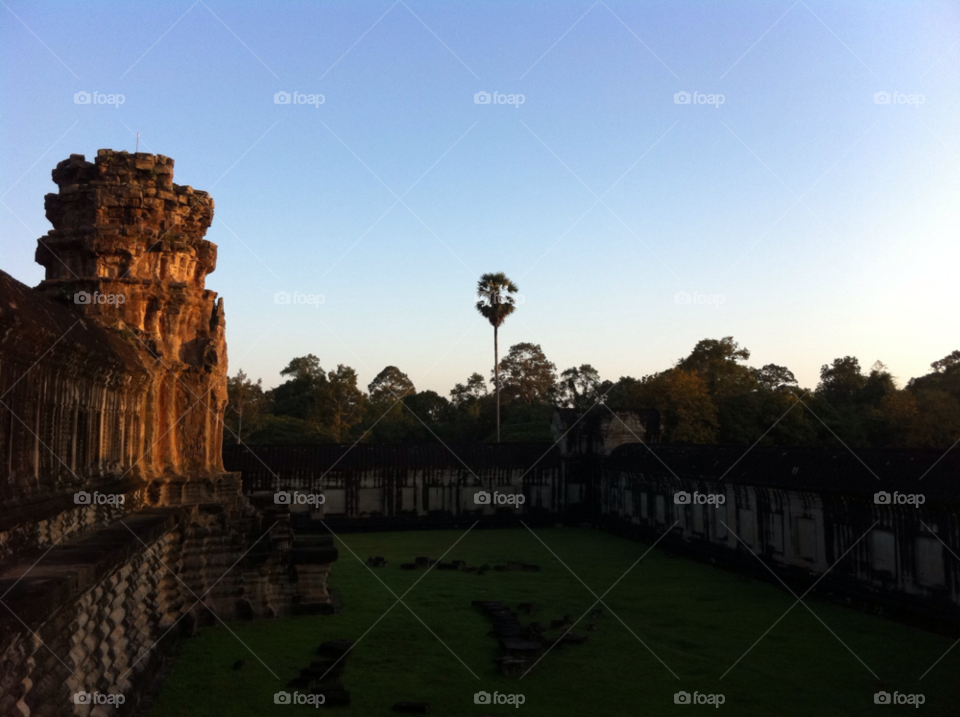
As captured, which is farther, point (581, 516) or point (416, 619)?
point (581, 516)

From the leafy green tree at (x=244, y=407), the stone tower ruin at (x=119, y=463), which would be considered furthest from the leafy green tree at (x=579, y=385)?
the stone tower ruin at (x=119, y=463)

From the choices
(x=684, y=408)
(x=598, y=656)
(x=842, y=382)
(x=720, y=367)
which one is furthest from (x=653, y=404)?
(x=598, y=656)

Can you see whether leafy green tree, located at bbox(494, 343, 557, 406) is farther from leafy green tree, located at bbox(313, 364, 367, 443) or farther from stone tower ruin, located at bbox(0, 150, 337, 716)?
stone tower ruin, located at bbox(0, 150, 337, 716)

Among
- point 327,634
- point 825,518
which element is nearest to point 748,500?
point 825,518

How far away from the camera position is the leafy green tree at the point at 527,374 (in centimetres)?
6469

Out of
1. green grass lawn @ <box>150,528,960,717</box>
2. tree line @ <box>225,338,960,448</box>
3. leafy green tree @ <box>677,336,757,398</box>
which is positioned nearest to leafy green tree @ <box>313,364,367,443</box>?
tree line @ <box>225,338,960,448</box>

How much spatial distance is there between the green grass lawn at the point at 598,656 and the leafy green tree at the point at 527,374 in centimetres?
4850

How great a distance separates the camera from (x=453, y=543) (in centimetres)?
2278

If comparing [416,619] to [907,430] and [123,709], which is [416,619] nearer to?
[123,709]

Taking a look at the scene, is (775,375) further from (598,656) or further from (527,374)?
(598,656)

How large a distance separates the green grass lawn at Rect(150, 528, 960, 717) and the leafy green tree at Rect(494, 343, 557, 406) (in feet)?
159

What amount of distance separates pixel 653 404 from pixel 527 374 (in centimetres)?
2600

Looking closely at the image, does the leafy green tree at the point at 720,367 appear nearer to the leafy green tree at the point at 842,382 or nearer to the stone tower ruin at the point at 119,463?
the leafy green tree at the point at 842,382

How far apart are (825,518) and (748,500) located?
282 cm
